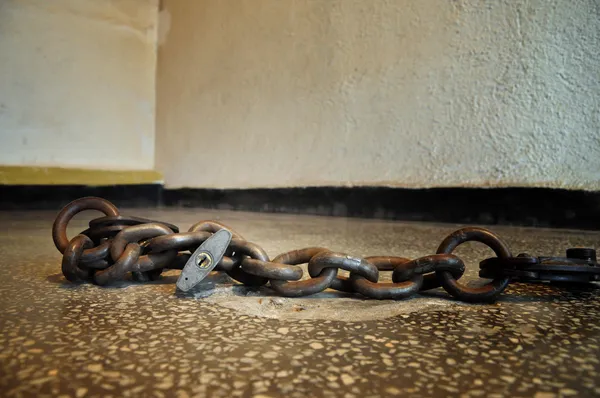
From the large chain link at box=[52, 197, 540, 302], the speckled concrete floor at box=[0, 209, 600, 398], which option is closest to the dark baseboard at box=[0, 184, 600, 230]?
the speckled concrete floor at box=[0, 209, 600, 398]

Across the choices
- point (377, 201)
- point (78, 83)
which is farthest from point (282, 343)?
point (78, 83)

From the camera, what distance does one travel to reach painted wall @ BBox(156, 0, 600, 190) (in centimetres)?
173

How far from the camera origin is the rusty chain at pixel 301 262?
2.31ft

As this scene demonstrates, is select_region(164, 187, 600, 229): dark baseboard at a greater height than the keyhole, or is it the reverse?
select_region(164, 187, 600, 229): dark baseboard

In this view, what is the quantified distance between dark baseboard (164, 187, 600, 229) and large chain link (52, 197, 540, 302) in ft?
4.17

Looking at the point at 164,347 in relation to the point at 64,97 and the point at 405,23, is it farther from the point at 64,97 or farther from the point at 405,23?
the point at 64,97

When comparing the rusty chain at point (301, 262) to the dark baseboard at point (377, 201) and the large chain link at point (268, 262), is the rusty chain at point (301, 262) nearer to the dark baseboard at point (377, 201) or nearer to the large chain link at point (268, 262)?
the large chain link at point (268, 262)

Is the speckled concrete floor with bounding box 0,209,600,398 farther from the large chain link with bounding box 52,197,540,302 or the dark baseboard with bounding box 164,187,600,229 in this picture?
the dark baseboard with bounding box 164,187,600,229

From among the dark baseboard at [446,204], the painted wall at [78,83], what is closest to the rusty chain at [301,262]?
the dark baseboard at [446,204]

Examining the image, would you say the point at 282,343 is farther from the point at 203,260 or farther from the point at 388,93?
the point at 388,93

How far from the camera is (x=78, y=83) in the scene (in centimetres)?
313

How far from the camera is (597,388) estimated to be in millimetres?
425

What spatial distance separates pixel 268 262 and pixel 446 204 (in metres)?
1.55

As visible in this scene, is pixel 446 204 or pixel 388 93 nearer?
pixel 446 204
